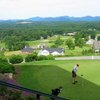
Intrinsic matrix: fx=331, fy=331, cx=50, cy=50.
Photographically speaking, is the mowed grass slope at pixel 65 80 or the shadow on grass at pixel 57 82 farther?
the mowed grass slope at pixel 65 80

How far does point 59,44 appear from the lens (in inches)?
2943

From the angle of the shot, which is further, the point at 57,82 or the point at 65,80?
the point at 65,80

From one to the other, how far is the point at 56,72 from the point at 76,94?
15.1ft

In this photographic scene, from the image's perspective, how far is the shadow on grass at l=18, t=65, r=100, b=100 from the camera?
10438 millimetres

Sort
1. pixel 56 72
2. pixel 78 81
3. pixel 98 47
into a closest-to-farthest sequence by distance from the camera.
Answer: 1. pixel 78 81
2. pixel 56 72
3. pixel 98 47

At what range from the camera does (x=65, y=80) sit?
12.8m

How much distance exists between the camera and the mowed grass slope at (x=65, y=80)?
34.7 ft

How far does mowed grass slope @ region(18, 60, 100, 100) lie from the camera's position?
10580 mm

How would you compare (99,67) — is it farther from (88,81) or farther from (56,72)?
(88,81)

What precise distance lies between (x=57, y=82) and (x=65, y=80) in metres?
0.42

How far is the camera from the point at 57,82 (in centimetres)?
1251

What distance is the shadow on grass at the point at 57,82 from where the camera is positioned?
1044 cm

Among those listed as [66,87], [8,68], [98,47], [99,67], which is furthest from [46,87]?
[98,47]

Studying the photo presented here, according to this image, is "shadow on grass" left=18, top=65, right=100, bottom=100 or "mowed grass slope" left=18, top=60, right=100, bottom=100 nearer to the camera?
"shadow on grass" left=18, top=65, right=100, bottom=100
